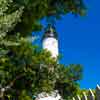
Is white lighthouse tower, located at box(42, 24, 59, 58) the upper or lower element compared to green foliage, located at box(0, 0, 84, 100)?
upper

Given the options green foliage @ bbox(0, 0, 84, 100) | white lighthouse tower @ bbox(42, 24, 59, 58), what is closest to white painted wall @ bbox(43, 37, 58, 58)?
white lighthouse tower @ bbox(42, 24, 59, 58)

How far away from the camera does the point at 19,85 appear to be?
1595 centimetres

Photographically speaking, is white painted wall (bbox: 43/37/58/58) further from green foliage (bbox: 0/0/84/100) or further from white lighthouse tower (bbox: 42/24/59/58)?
green foliage (bbox: 0/0/84/100)

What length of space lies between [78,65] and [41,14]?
2728mm

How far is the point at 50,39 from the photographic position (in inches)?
747

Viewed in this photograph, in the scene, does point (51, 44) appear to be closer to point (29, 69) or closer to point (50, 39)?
point (50, 39)

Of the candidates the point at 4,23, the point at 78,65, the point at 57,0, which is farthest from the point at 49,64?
the point at 4,23

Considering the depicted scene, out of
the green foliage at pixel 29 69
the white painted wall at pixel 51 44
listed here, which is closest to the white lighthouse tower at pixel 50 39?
the white painted wall at pixel 51 44

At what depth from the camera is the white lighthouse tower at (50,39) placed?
18652mm

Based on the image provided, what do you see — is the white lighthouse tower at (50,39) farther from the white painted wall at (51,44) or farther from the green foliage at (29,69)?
the green foliage at (29,69)

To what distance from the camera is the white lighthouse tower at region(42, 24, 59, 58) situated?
18.7m

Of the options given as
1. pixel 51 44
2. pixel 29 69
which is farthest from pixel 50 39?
pixel 29 69

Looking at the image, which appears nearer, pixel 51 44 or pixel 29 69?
pixel 29 69

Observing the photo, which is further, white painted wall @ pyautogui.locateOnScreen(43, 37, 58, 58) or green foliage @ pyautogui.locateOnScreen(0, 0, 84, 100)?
white painted wall @ pyautogui.locateOnScreen(43, 37, 58, 58)
